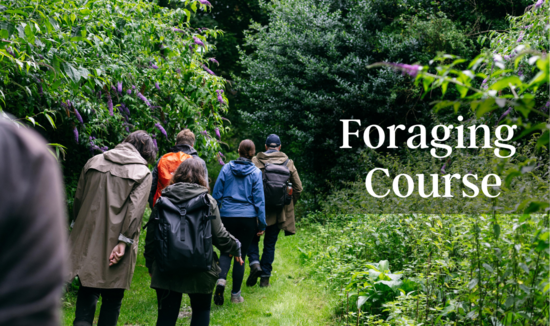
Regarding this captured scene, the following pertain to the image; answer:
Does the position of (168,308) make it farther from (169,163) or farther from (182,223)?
(169,163)

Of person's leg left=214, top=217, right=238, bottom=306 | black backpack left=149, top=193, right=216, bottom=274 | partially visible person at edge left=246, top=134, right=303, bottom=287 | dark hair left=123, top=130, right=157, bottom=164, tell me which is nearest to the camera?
black backpack left=149, top=193, right=216, bottom=274

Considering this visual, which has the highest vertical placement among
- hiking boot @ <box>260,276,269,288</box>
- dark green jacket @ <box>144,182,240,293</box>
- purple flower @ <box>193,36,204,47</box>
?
→ purple flower @ <box>193,36,204,47</box>

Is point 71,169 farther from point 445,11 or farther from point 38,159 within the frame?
point 445,11

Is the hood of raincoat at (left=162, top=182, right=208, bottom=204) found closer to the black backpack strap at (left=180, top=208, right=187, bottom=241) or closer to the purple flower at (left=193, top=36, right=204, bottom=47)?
the black backpack strap at (left=180, top=208, right=187, bottom=241)

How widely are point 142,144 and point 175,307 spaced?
149cm

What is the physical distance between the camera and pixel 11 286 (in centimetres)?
65

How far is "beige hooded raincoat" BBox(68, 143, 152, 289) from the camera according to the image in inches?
150

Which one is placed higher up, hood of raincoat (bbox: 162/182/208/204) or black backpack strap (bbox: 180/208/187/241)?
hood of raincoat (bbox: 162/182/208/204)

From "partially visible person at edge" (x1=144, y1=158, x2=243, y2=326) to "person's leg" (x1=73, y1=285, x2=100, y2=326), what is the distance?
0.52 meters

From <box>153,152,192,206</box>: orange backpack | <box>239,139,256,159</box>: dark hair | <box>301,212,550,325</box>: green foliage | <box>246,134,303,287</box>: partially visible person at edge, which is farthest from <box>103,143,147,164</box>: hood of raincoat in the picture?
<box>246,134,303,287</box>: partially visible person at edge

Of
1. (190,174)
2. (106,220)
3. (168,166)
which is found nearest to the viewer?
(106,220)

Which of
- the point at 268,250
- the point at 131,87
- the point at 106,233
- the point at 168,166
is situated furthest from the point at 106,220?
the point at 131,87

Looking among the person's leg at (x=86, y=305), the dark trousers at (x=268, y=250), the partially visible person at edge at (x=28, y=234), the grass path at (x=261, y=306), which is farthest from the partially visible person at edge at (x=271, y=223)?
the partially visible person at edge at (x=28, y=234)

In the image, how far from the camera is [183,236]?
12.0 ft
